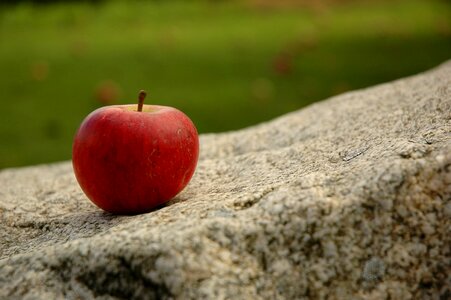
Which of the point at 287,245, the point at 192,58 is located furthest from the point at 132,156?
the point at 192,58

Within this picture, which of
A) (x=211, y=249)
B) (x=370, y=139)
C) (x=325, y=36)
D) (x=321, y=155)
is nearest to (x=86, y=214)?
(x=211, y=249)

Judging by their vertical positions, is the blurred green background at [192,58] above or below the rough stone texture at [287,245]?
above

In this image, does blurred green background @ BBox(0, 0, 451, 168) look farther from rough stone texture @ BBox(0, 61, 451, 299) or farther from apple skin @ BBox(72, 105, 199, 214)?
rough stone texture @ BBox(0, 61, 451, 299)

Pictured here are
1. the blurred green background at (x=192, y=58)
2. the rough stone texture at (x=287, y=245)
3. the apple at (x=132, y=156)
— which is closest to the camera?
the rough stone texture at (x=287, y=245)

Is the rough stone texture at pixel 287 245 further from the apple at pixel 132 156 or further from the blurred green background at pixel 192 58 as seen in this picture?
the blurred green background at pixel 192 58

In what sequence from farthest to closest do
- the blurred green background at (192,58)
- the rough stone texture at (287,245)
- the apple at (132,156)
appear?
the blurred green background at (192,58) → the apple at (132,156) → the rough stone texture at (287,245)

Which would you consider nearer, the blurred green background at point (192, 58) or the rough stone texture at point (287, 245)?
the rough stone texture at point (287, 245)

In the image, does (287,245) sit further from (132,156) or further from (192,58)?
(192,58)

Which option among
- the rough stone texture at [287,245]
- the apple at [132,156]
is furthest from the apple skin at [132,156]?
the rough stone texture at [287,245]

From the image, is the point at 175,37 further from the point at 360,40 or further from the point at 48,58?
the point at 360,40
